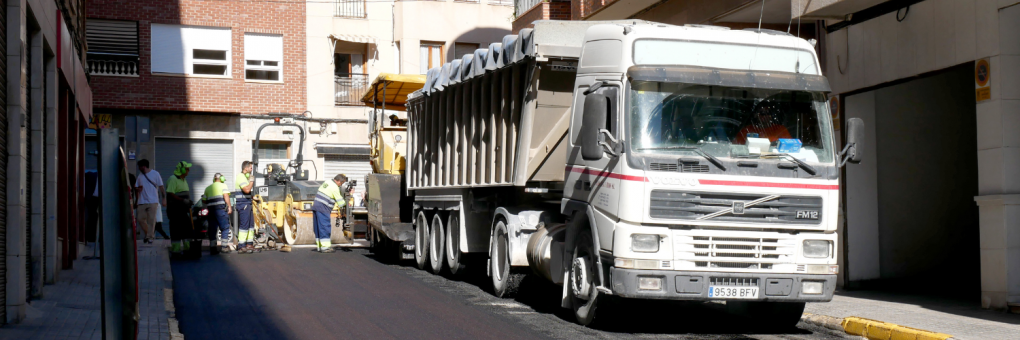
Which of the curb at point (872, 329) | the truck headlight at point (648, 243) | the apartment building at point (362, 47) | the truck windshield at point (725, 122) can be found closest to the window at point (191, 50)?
the apartment building at point (362, 47)

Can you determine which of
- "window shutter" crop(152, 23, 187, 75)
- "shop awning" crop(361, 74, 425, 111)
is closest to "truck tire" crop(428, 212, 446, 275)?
Result: "shop awning" crop(361, 74, 425, 111)

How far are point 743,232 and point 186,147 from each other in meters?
24.0

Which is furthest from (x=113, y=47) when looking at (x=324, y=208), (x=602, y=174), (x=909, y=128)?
(x=602, y=174)

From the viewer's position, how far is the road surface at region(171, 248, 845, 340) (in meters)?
8.48

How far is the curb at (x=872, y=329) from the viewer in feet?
26.2

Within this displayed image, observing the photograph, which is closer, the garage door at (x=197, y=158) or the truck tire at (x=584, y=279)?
the truck tire at (x=584, y=279)

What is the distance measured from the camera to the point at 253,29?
30.1 m

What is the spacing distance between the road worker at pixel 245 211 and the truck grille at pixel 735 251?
11854 millimetres

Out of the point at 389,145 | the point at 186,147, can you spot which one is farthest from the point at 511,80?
the point at 186,147

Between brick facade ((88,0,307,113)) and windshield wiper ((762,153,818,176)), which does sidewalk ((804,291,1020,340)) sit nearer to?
windshield wiper ((762,153,818,176))

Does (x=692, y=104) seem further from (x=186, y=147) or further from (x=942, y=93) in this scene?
(x=186, y=147)

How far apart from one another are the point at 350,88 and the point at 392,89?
14.9 metres

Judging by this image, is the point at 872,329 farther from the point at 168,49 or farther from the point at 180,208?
the point at 168,49

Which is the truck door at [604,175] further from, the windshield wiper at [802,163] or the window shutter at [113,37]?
the window shutter at [113,37]
